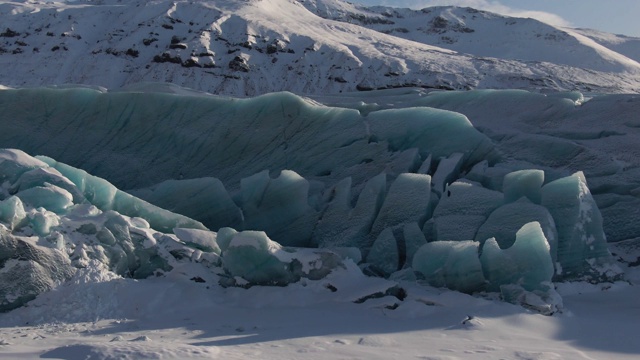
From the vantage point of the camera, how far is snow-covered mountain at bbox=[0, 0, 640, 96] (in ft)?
124

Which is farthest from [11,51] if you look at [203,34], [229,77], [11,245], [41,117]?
[11,245]

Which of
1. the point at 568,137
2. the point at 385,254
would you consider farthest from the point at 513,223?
the point at 568,137

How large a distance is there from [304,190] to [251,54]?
36.1 m

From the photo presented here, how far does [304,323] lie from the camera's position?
179 inches

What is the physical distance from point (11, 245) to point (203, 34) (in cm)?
4011

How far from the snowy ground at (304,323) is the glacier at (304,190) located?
225mm

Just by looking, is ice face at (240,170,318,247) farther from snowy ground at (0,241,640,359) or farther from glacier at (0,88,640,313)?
snowy ground at (0,241,640,359)

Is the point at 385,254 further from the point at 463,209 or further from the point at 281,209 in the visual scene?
the point at 281,209

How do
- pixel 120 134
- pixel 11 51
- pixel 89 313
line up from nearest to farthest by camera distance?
pixel 89 313, pixel 120 134, pixel 11 51

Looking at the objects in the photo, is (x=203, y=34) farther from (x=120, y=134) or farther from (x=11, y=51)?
(x=120, y=134)

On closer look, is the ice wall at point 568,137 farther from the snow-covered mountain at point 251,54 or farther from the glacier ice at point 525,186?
the snow-covered mountain at point 251,54

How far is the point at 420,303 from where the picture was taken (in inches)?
198

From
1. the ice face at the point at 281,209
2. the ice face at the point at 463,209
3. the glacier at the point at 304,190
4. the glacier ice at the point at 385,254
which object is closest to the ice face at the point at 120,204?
the glacier at the point at 304,190

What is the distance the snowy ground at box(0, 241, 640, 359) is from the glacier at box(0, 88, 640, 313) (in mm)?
225
